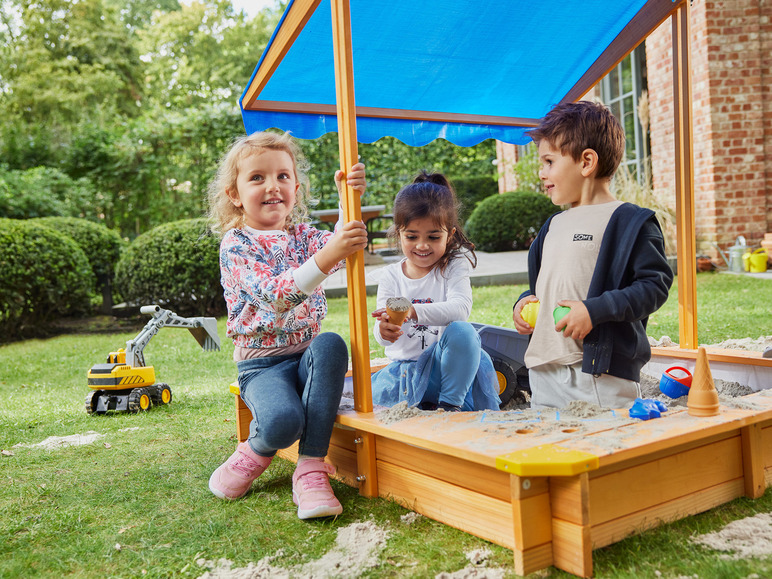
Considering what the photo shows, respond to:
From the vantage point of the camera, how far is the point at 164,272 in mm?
7789

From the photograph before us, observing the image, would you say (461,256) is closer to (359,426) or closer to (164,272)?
(359,426)

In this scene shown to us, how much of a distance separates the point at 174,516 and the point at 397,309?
1.03m

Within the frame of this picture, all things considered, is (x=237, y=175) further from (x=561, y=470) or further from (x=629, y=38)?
(x=629, y=38)

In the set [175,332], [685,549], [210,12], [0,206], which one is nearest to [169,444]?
[685,549]

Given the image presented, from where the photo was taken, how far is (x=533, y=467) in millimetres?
1654

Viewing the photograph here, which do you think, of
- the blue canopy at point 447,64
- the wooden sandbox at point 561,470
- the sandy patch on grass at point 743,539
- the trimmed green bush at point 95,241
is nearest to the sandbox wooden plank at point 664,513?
the wooden sandbox at point 561,470

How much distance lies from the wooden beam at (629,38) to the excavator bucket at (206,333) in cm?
242

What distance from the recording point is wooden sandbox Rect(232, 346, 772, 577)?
1.70m

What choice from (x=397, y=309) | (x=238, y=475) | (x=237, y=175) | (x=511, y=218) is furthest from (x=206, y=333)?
(x=511, y=218)

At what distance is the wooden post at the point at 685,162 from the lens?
3.28m

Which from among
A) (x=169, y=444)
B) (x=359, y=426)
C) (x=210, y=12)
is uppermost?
(x=210, y=12)

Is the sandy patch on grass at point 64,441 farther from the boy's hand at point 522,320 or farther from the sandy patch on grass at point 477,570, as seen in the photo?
the sandy patch on grass at point 477,570

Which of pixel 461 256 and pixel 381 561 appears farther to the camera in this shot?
pixel 461 256

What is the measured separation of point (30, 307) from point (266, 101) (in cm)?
539
